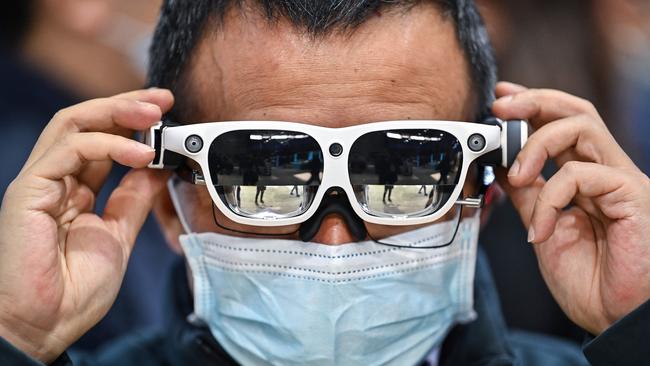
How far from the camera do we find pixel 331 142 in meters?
2.13

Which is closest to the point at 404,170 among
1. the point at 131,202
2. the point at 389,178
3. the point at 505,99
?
the point at 389,178

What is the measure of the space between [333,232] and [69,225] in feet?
2.33

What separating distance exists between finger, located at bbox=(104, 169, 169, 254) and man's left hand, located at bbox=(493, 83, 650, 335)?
3.20ft

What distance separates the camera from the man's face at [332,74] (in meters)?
2.21

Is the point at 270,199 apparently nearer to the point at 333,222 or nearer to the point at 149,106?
the point at 333,222

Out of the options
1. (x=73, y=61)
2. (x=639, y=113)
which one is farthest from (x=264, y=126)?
(x=639, y=113)

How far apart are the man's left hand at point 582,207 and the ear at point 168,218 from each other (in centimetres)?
98

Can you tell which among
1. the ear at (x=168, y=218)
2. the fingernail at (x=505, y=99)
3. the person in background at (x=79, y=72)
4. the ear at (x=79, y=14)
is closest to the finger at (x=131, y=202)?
the ear at (x=168, y=218)

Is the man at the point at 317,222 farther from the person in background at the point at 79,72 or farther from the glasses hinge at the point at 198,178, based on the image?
the person in background at the point at 79,72

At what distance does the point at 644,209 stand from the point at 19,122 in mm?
2683

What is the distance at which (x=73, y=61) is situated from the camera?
13.7 feet

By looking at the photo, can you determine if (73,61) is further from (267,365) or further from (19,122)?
(267,365)

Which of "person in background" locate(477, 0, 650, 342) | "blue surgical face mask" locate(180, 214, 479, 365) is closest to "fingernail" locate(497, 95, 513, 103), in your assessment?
"blue surgical face mask" locate(180, 214, 479, 365)

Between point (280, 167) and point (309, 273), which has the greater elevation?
point (280, 167)
